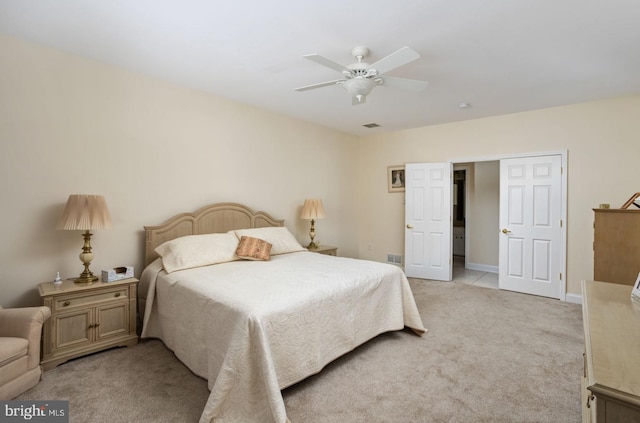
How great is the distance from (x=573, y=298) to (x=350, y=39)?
4291mm

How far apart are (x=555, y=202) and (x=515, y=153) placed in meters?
0.85

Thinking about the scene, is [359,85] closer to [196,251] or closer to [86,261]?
[196,251]

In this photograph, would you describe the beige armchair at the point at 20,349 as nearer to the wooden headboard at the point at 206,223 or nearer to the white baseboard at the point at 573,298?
the wooden headboard at the point at 206,223

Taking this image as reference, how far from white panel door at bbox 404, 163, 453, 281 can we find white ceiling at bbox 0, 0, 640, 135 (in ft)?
5.65

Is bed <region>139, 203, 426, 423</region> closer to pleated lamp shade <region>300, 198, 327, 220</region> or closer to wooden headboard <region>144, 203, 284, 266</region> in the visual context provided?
wooden headboard <region>144, 203, 284, 266</region>

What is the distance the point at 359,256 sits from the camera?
6.07 m

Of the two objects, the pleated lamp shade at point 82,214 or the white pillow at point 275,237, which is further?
the white pillow at point 275,237

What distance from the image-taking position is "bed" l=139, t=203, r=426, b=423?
1.75m

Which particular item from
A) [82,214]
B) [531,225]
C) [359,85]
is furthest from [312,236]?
[531,225]

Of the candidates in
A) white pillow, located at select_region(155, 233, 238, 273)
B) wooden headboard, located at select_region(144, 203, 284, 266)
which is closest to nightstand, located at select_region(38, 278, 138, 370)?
white pillow, located at select_region(155, 233, 238, 273)

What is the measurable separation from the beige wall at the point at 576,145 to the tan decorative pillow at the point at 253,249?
10.7 ft

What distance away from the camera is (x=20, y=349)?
198 cm

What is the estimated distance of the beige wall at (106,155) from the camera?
2.49 m

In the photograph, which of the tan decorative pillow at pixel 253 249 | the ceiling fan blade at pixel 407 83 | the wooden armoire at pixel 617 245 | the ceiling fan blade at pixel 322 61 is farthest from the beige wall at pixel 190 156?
the ceiling fan blade at pixel 407 83
